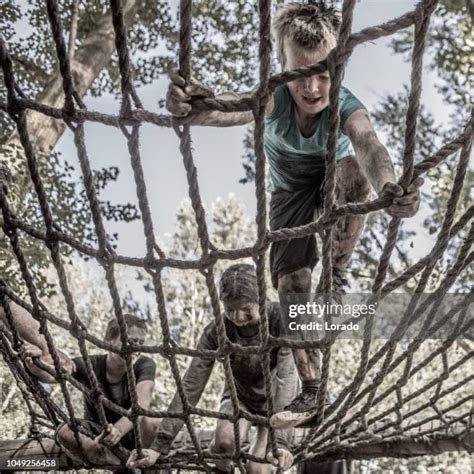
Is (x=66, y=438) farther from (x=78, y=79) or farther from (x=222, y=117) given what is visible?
(x=78, y=79)

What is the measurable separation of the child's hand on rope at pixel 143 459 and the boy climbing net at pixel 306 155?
0.45m

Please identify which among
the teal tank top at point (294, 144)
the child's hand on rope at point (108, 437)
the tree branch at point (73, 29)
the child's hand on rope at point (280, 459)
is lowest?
the child's hand on rope at point (280, 459)

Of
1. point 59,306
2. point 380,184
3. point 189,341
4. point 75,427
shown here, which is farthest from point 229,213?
point 380,184

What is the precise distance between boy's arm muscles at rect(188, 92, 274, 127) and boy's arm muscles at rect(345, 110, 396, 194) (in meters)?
0.21

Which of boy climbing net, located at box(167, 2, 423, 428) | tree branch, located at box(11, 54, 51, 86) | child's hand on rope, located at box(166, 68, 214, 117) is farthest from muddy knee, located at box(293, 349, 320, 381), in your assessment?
tree branch, located at box(11, 54, 51, 86)

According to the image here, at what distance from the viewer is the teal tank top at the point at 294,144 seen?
1.43m

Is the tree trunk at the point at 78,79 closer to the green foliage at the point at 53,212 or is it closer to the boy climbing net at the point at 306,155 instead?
the green foliage at the point at 53,212

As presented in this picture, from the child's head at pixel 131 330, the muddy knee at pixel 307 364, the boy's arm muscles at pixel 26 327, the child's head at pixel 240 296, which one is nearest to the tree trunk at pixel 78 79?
the child's head at pixel 131 330

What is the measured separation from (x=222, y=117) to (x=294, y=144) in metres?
0.46

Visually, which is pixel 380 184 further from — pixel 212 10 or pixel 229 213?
pixel 229 213

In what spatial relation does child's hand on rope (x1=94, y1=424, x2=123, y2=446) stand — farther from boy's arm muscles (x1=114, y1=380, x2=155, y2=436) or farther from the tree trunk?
the tree trunk

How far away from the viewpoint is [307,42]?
1.32 metres

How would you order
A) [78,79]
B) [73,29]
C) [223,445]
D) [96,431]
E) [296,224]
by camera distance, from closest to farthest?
[296,224]
[223,445]
[96,431]
[78,79]
[73,29]

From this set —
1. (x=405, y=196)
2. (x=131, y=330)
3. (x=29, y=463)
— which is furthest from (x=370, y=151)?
(x=29, y=463)
